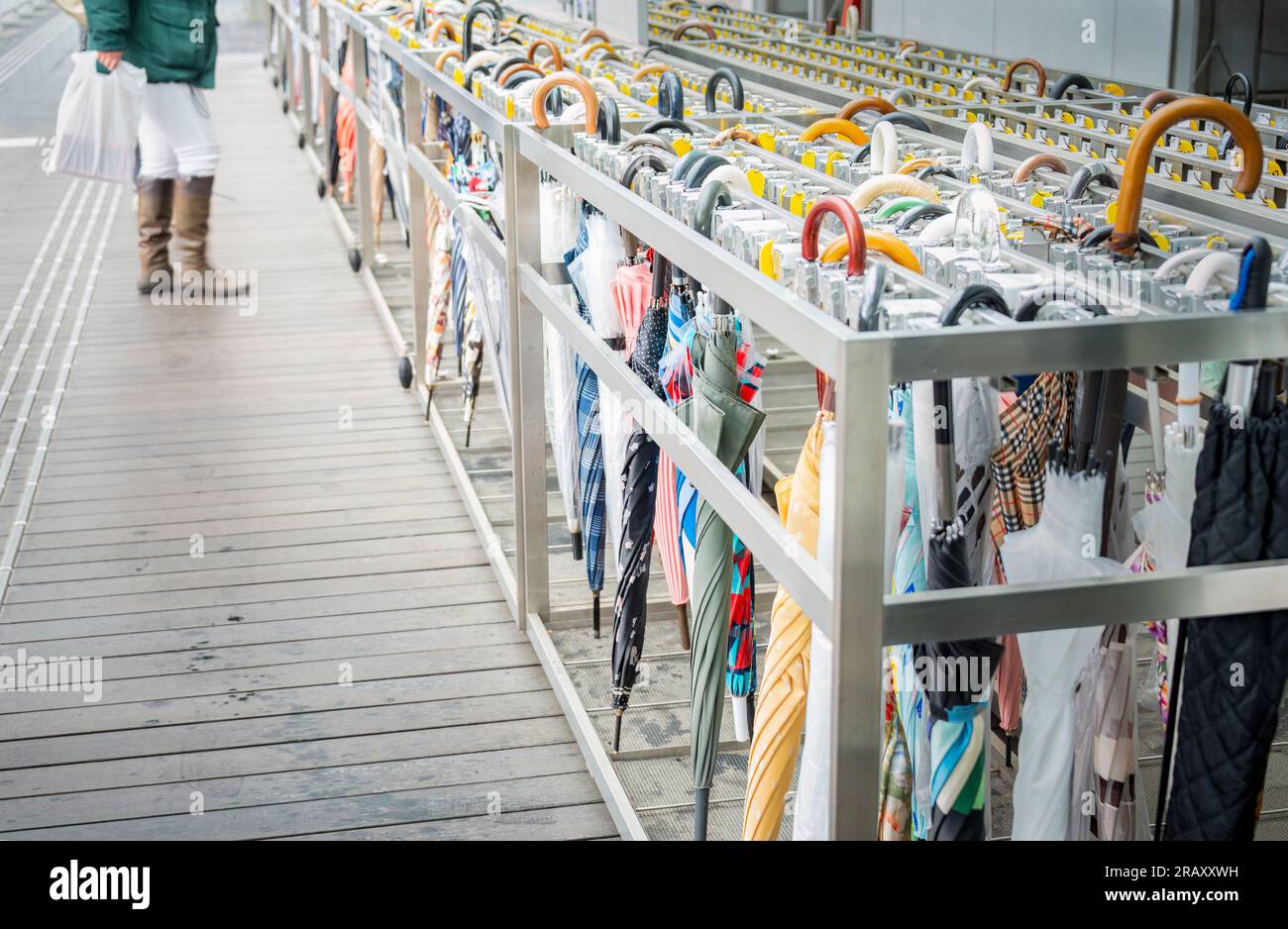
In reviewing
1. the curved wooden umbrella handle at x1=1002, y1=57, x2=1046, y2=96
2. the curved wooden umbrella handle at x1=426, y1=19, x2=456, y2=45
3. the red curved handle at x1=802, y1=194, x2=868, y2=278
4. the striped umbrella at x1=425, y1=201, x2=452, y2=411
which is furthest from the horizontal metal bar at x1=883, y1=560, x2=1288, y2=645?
the curved wooden umbrella handle at x1=426, y1=19, x2=456, y2=45

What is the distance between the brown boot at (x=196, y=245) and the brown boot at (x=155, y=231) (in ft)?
0.17

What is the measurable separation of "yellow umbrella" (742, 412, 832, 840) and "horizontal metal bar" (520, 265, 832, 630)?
2.3 inches

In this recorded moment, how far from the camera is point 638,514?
2.80m

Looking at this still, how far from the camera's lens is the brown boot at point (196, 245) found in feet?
21.3

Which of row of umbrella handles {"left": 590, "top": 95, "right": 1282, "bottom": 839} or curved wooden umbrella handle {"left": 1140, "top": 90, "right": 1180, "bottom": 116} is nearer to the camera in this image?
row of umbrella handles {"left": 590, "top": 95, "right": 1282, "bottom": 839}

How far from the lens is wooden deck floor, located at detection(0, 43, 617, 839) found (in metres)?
2.92

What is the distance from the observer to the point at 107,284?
6980 mm

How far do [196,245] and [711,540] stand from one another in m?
4.89

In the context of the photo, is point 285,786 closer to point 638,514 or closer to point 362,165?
point 638,514

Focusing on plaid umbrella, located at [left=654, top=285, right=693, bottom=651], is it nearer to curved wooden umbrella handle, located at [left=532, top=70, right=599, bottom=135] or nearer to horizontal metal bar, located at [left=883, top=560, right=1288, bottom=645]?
curved wooden umbrella handle, located at [left=532, top=70, right=599, bottom=135]

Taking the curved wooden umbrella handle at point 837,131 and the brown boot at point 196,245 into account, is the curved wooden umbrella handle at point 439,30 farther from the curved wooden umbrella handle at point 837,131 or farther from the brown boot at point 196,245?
the curved wooden umbrella handle at point 837,131

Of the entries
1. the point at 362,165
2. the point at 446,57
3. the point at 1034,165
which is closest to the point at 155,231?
the point at 362,165

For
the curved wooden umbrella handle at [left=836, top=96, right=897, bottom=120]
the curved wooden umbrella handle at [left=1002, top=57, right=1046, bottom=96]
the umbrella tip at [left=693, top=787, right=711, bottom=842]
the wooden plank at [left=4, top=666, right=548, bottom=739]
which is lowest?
the wooden plank at [left=4, top=666, right=548, bottom=739]
